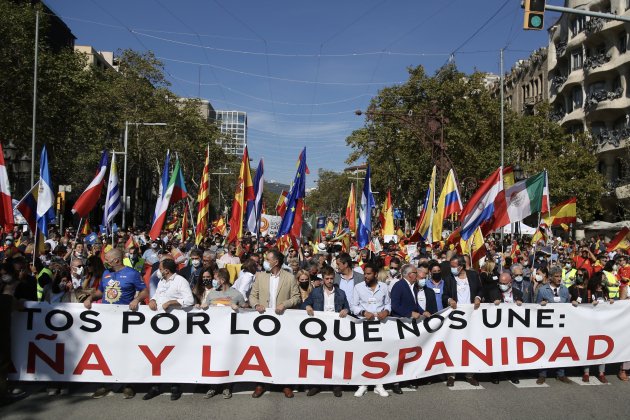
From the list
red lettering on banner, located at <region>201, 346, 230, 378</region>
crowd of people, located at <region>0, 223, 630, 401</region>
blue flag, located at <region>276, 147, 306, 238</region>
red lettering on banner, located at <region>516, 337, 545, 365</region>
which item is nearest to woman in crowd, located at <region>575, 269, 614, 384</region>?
crowd of people, located at <region>0, 223, 630, 401</region>

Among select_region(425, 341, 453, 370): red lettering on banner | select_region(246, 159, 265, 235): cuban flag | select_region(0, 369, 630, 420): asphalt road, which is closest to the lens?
select_region(0, 369, 630, 420): asphalt road

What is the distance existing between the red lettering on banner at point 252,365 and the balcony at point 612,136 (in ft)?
116

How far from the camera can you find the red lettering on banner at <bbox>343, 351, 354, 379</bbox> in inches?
266

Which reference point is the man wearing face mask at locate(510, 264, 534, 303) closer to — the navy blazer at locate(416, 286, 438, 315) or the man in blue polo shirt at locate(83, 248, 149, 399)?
the navy blazer at locate(416, 286, 438, 315)

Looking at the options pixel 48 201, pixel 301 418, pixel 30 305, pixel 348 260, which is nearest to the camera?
pixel 301 418

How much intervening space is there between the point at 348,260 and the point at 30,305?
3.95 metres

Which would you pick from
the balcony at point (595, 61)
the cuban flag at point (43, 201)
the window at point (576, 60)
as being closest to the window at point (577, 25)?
the window at point (576, 60)

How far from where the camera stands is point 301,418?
231 inches

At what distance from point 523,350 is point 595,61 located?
37321 mm

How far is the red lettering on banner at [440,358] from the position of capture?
23.0 ft

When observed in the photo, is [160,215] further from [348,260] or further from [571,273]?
[571,273]

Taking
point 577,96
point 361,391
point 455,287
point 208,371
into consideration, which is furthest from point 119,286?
point 577,96

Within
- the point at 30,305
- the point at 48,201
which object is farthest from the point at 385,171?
the point at 30,305

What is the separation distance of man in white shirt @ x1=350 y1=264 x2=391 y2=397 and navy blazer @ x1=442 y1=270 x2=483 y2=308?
3.98 ft
